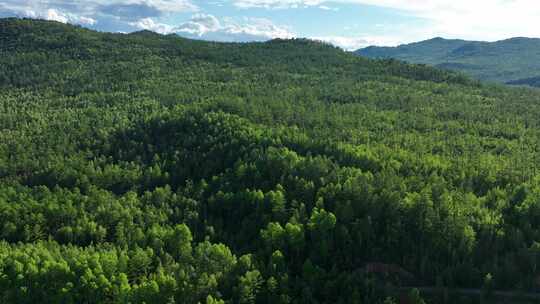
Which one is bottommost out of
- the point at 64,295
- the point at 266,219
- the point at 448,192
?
the point at 64,295

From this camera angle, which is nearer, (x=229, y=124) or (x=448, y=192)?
(x=448, y=192)

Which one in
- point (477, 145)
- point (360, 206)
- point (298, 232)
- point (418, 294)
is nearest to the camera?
point (418, 294)

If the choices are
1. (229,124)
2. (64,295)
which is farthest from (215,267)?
(229,124)

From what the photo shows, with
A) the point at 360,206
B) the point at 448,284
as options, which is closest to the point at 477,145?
the point at 360,206

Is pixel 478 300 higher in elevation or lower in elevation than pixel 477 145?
lower

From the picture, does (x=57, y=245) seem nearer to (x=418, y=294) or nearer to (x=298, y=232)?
(x=298, y=232)

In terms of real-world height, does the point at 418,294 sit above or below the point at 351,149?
below

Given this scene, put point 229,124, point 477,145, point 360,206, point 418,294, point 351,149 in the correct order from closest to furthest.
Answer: point 418,294 → point 360,206 → point 351,149 → point 477,145 → point 229,124

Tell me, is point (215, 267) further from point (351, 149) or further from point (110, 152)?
point (110, 152)

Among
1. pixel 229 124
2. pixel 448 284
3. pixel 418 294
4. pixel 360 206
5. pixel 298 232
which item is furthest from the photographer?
pixel 229 124
